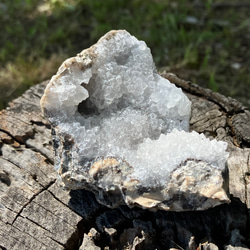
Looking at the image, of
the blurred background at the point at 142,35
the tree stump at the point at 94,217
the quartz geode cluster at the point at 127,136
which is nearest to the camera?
the quartz geode cluster at the point at 127,136

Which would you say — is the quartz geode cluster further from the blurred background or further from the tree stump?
the blurred background

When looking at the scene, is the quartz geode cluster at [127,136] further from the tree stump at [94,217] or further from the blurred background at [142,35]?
the blurred background at [142,35]

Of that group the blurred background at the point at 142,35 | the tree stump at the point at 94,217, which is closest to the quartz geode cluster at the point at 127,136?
the tree stump at the point at 94,217

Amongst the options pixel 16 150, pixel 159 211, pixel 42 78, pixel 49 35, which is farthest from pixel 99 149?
pixel 49 35

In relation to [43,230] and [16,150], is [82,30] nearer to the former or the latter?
[16,150]

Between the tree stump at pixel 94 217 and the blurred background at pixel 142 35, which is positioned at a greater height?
the tree stump at pixel 94 217

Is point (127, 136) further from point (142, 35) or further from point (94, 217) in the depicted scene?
point (142, 35)
